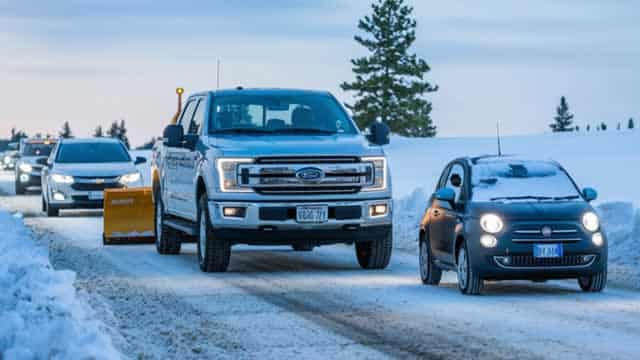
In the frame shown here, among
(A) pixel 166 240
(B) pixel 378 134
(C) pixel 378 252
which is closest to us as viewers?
(C) pixel 378 252

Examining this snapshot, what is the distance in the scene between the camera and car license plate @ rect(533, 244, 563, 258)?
1409 cm

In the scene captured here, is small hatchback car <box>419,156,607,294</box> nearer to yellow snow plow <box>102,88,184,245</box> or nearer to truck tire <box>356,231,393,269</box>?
truck tire <box>356,231,393,269</box>

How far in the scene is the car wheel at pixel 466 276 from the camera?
14172mm

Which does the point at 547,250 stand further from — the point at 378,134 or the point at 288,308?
the point at 378,134

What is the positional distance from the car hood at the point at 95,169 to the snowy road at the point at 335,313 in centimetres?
1115

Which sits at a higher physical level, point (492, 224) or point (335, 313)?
point (492, 224)

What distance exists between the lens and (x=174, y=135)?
18.2 m

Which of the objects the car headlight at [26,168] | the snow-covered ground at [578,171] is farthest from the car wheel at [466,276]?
the car headlight at [26,168]

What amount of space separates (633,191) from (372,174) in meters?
25.8

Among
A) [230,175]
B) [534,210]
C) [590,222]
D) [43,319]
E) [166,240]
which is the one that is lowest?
[166,240]

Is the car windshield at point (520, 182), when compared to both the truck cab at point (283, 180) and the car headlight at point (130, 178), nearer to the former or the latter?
the truck cab at point (283, 180)

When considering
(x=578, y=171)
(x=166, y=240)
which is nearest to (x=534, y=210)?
(x=166, y=240)

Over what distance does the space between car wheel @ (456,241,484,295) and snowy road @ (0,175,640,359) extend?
0.17m

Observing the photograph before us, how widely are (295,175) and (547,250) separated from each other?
144 inches
